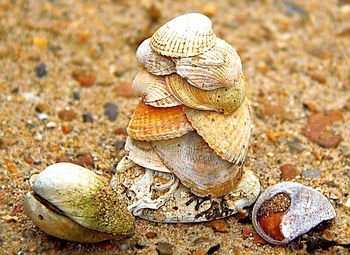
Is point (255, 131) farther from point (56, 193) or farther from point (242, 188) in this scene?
point (56, 193)

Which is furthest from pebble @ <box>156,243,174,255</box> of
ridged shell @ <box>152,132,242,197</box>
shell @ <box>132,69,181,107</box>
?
shell @ <box>132,69,181,107</box>

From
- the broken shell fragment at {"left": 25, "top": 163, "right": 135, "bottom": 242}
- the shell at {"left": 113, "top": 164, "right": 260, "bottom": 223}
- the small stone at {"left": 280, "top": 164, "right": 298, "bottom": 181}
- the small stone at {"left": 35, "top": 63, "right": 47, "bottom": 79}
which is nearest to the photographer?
the broken shell fragment at {"left": 25, "top": 163, "right": 135, "bottom": 242}

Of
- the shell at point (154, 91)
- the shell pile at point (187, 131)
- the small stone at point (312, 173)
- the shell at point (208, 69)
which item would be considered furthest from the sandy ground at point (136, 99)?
the shell at point (208, 69)

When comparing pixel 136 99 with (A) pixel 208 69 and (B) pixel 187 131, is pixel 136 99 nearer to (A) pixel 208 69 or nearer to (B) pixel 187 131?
(B) pixel 187 131

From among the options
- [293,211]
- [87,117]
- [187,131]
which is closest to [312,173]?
[293,211]

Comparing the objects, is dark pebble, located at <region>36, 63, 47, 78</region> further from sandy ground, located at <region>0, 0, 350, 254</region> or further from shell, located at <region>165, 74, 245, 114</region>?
shell, located at <region>165, 74, 245, 114</region>

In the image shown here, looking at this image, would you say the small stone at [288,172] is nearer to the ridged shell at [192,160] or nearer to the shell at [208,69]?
the ridged shell at [192,160]
